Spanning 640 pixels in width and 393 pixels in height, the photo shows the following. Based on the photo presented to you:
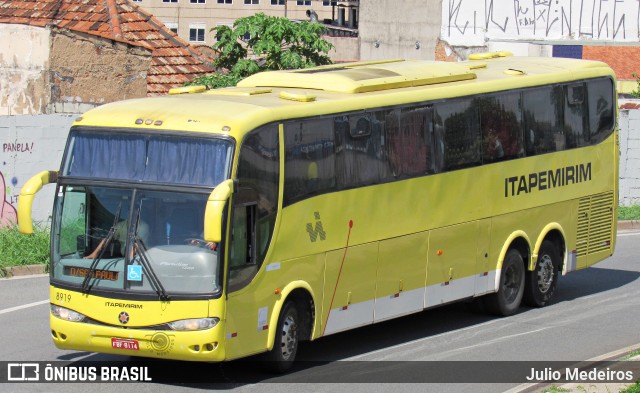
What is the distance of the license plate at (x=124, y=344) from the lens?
12453 millimetres

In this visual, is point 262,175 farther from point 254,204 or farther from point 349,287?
point 349,287

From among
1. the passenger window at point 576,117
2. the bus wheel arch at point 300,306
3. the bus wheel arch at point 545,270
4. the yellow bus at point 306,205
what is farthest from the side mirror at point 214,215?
the passenger window at point 576,117

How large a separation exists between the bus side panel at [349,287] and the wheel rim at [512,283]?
346 cm

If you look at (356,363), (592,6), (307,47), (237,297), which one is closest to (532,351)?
(356,363)

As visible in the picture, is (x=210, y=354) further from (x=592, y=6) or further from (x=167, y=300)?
(x=592, y=6)

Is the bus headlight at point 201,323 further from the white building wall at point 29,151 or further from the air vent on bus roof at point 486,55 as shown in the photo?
the white building wall at point 29,151

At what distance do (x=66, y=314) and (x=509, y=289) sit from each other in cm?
728

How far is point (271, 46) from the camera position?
28.1 meters

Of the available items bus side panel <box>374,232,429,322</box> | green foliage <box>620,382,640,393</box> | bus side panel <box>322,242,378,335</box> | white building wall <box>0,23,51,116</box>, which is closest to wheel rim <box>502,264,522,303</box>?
bus side panel <box>374,232,429,322</box>

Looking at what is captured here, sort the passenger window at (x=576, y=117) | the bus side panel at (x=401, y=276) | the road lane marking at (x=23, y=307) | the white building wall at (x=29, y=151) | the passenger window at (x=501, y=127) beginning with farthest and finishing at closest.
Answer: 1. the white building wall at (x=29, y=151)
2. the passenger window at (x=576, y=117)
3. the passenger window at (x=501, y=127)
4. the road lane marking at (x=23, y=307)
5. the bus side panel at (x=401, y=276)

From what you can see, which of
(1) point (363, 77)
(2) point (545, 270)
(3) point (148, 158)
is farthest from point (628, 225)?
(3) point (148, 158)

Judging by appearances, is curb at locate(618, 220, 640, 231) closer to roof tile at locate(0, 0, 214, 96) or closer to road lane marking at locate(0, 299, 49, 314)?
roof tile at locate(0, 0, 214, 96)

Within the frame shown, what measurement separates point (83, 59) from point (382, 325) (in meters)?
13.0

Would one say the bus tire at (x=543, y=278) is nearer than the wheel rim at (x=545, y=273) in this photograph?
Yes
